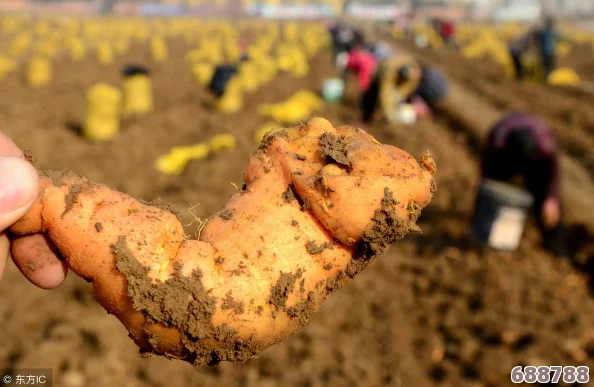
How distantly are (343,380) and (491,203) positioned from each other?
2927 millimetres

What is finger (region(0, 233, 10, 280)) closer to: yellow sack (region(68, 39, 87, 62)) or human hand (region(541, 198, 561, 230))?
human hand (region(541, 198, 561, 230))

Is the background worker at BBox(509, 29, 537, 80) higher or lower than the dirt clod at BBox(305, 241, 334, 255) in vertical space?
lower

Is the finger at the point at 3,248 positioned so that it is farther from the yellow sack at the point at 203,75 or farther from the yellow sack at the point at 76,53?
the yellow sack at the point at 76,53

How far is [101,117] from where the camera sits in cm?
830

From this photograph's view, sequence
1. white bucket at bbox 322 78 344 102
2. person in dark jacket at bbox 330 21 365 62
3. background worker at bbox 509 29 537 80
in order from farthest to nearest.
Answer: person in dark jacket at bbox 330 21 365 62 → background worker at bbox 509 29 537 80 → white bucket at bbox 322 78 344 102

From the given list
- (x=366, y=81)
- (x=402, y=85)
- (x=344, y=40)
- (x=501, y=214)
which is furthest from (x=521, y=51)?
(x=501, y=214)

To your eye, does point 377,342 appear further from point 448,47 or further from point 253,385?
point 448,47

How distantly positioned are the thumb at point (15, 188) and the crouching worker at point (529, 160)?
16.6ft

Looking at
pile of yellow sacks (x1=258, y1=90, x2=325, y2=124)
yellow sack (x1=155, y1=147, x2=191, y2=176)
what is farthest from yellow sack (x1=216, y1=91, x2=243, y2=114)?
yellow sack (x1=155, y1=147, x2=191, y2=176)

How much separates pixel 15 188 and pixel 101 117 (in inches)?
288

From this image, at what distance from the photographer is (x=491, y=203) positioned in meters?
5.56

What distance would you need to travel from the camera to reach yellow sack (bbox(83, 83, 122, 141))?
822 centimetres

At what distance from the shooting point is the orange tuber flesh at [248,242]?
1634 millimetres

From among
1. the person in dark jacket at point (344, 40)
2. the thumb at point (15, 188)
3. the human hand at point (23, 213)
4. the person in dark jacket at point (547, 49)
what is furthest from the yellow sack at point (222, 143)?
the person in dark jacket at point (547, 49)
